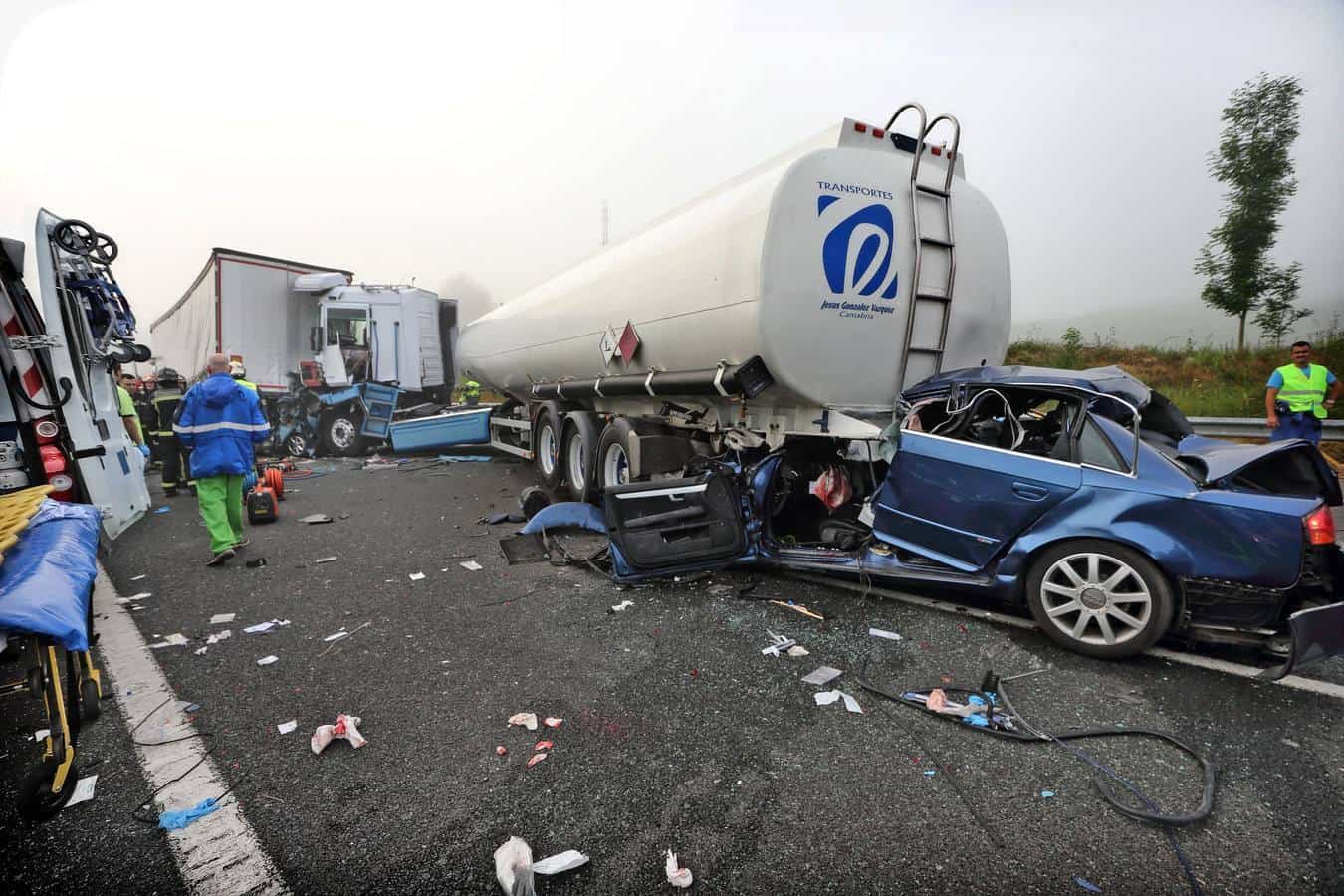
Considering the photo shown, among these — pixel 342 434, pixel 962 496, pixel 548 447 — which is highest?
pixel 962 496

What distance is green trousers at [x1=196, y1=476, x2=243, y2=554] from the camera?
190 inches

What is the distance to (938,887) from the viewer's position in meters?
1.69

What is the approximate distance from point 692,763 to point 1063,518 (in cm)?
219

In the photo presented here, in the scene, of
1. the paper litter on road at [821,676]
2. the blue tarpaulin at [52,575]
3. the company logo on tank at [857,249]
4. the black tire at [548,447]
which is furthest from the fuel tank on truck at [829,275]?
the blue tarpaulin at [52,575]

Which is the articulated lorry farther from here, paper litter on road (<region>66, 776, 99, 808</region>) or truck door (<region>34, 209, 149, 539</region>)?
paper litter on road (<region>66, 776, 99, 808</region>)

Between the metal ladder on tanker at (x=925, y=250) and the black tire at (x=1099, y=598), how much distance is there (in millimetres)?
1511

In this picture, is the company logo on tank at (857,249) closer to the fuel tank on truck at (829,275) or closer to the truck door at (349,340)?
the fuel tank on truck at (829,275)

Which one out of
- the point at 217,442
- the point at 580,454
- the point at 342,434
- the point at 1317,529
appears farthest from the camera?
the point at 342,434

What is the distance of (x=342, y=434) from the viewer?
11641 millimetres

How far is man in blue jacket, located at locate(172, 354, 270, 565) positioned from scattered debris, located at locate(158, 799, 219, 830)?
3.39 m

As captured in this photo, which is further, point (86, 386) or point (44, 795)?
point (86, 386)

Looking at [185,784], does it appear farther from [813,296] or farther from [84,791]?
[813,296]

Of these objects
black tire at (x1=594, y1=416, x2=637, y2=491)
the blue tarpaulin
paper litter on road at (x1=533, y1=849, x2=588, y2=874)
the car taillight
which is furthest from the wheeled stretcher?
the car taillight

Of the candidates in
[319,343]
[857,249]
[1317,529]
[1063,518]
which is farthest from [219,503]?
[319,343]
